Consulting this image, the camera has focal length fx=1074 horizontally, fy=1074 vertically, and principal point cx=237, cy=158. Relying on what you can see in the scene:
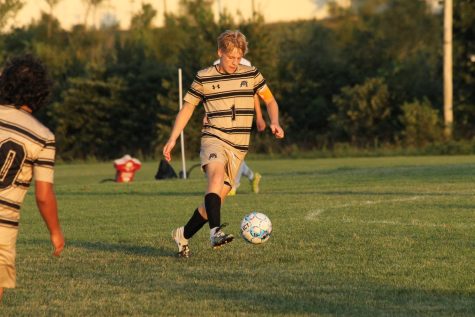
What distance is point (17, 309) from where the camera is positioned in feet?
22.8

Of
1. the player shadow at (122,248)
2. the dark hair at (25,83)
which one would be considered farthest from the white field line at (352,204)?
the dark hair at (25,83)

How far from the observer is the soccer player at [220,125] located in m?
9.47

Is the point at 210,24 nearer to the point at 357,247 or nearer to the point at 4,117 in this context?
the point at 357,247

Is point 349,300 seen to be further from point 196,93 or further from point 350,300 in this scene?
point 196,93

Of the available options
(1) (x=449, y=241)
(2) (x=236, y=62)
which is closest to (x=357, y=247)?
(1) (x=449, y=241)

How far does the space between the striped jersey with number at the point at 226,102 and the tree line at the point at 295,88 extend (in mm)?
34647

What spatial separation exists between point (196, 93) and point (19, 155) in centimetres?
381

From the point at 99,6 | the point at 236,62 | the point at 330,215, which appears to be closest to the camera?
the point at 236,62

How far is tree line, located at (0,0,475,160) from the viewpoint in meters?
47.2

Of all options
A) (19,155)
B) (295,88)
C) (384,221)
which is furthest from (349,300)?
(295,88)

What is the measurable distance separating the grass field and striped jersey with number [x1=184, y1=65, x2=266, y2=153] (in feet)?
3.57

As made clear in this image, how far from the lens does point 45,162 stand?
6043 millimetres

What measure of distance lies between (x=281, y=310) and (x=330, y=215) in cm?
678

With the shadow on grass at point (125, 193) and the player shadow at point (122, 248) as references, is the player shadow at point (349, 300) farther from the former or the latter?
the shadow on grass at point (125, 193)
